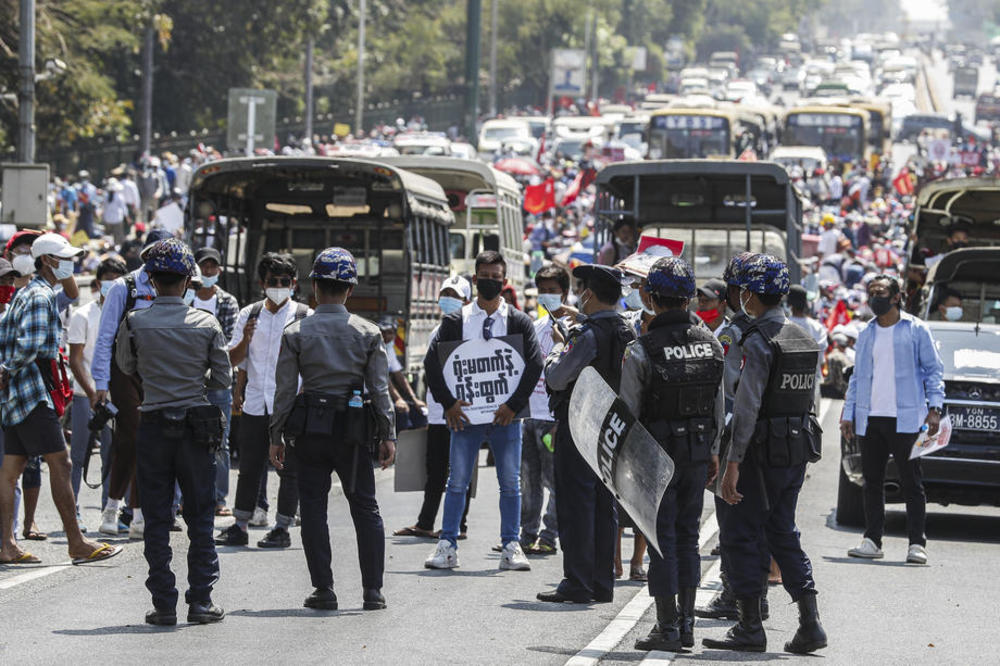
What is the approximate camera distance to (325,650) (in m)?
8.32

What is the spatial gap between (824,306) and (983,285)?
46.4 ft

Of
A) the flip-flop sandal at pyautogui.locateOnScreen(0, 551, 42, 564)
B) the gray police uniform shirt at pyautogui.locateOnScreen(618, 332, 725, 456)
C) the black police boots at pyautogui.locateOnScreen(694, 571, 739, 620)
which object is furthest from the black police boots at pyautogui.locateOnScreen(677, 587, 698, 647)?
the flip-flop sandal at pyautogui.locateOnScreen(0, 551, 42, 564)

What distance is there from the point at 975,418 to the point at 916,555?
5.23 ft

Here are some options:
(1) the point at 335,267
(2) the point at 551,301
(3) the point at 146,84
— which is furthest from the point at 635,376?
(3) the point at 146,84

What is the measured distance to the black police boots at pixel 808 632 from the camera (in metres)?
8.60

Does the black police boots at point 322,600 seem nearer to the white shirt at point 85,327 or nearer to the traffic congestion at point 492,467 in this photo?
the traffic congestion at point 492,467

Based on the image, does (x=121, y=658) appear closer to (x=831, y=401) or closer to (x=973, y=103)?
(x=831, y=401)

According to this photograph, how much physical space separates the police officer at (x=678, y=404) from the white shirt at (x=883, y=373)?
3573 mm

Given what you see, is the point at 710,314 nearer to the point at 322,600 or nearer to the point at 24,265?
the point at 322,600

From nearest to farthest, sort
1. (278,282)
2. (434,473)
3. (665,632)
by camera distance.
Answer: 1. (665,632)
2. (278,282)
3. (434,473)

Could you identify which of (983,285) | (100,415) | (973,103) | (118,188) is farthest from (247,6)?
(973,103)

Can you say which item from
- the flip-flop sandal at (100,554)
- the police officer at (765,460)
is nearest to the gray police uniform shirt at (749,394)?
the police officer at (765,460)

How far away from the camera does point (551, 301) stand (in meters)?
11.8

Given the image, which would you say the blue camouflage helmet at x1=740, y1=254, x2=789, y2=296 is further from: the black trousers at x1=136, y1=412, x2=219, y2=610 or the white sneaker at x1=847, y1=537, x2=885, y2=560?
the white sneaker at x1=847, y1=537, x2=885, y2=560
